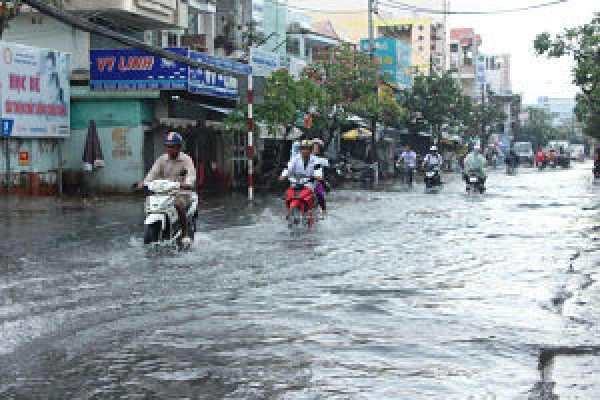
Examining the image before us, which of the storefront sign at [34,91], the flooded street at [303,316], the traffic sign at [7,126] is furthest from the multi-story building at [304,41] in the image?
the flooded street at [303,316]

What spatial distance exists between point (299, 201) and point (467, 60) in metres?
106

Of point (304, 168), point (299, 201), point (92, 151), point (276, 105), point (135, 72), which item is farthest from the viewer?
point (276, 105)

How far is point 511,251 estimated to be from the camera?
37.5 feet

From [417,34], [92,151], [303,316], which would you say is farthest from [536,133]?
[303,316]

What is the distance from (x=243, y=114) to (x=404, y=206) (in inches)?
383

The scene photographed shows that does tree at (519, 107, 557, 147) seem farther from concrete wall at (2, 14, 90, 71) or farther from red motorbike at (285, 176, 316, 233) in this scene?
red motorbike at (285, 176, 316, 233)

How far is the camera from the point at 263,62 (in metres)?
32.0

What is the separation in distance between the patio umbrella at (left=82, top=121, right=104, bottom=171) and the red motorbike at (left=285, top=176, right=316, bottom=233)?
1280cm

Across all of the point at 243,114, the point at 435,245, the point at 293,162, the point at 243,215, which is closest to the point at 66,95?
the point at 243,114

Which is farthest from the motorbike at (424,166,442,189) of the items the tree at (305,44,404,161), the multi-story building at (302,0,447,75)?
the multi-story building at (302,0,447,75)

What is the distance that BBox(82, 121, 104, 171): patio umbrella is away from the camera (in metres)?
26.3

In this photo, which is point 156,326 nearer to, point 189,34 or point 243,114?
point 243,114

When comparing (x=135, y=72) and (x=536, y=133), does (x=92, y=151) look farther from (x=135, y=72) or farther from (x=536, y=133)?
(x=536, y=133)

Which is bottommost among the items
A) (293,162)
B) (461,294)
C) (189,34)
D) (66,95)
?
(461,294)
